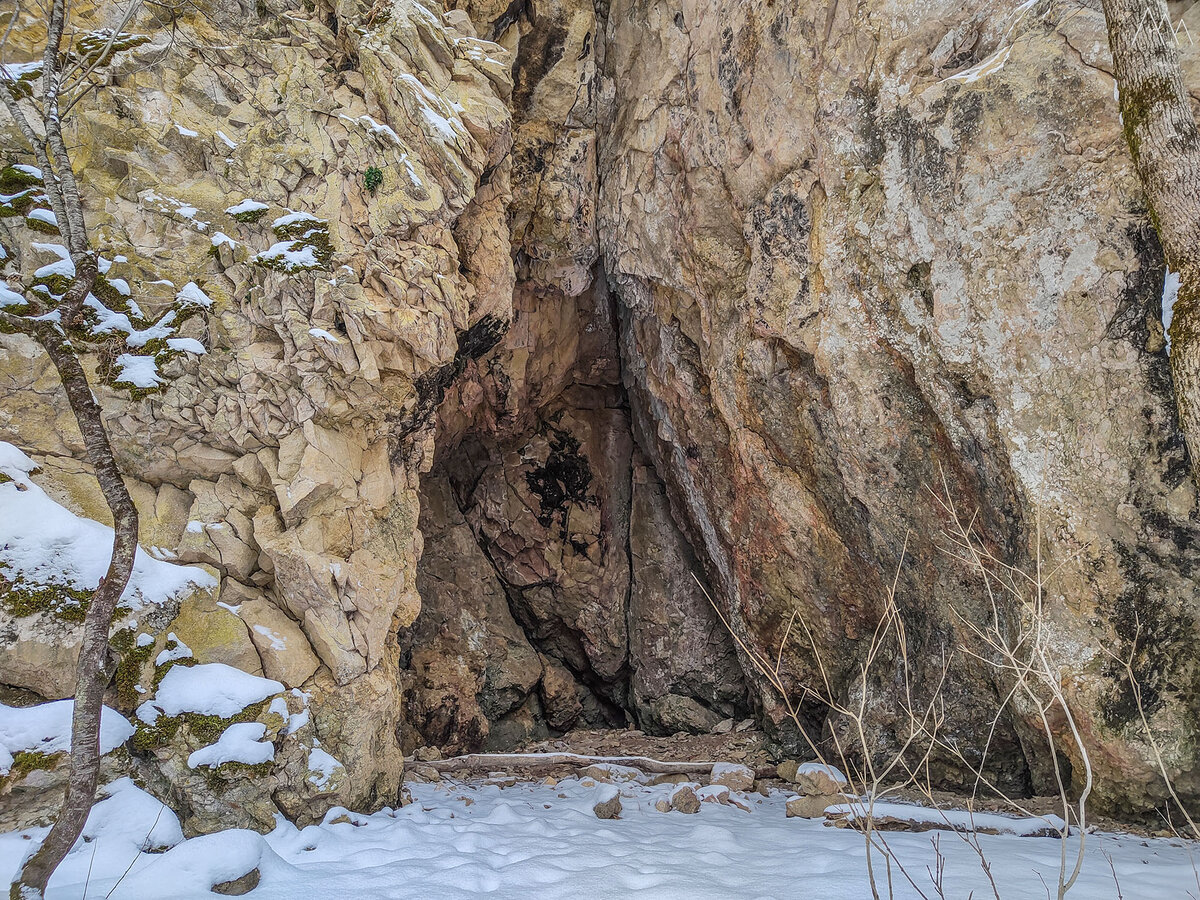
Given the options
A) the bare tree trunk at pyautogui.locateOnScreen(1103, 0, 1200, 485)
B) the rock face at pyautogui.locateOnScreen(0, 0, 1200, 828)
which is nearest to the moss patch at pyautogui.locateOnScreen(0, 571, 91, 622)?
the rock face at pyautogui.locateOnScreen(0, 0, 1200, 828)

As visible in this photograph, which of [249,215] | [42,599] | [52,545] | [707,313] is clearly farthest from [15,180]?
[707,313]

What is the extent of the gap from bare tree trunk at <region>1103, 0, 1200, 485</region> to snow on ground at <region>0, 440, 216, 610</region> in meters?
7.45

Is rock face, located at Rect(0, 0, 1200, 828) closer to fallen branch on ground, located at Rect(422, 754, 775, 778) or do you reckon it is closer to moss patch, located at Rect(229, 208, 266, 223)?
moss patch, located at Rect(229, 208, 266, 223)

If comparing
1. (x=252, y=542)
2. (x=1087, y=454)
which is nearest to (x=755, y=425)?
(x=1087, y=454)

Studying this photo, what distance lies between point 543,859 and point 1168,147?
6.39 meters

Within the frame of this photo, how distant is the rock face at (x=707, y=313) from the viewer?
510cm

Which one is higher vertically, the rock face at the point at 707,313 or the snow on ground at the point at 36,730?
the rock face at the point at 707,313

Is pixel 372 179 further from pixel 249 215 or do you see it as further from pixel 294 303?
pixel 294 303

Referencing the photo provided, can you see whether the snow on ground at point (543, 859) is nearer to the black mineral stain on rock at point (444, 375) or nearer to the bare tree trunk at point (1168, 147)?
the bare tree trunk at point (1168, 147)

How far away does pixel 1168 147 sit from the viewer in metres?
4.16

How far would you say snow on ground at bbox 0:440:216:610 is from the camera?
4766 mm

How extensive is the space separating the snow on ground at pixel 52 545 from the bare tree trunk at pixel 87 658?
57.1 inches

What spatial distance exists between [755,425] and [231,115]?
6.50 meters

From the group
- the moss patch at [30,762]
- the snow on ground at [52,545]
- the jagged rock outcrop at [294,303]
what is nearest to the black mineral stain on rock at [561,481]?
the jagged rock outcrop at [294,303]
